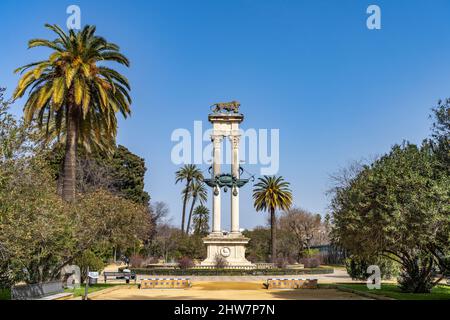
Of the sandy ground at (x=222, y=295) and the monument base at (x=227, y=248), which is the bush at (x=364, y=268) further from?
Result: the monument base at (x=227, y=248)

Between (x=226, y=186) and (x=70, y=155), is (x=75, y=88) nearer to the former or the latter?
(x=70, y=155)

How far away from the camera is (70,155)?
29.7 metres

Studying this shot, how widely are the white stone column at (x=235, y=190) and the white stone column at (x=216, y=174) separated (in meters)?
1.42

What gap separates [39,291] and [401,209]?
15.9 m

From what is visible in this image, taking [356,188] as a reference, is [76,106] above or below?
above

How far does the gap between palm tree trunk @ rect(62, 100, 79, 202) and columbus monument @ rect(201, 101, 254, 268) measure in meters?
23.1

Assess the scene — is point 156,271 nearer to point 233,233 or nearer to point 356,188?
point 233,233

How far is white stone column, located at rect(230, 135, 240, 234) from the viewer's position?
53.2 meters

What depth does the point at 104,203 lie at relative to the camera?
27516 mm

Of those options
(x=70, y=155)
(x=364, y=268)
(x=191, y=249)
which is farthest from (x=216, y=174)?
(x=70, y=155)

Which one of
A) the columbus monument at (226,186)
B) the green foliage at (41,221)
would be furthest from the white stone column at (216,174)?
the green foliage at (41,221)

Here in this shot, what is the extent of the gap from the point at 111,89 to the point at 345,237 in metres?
16.8

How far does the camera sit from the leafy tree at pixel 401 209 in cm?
2067
